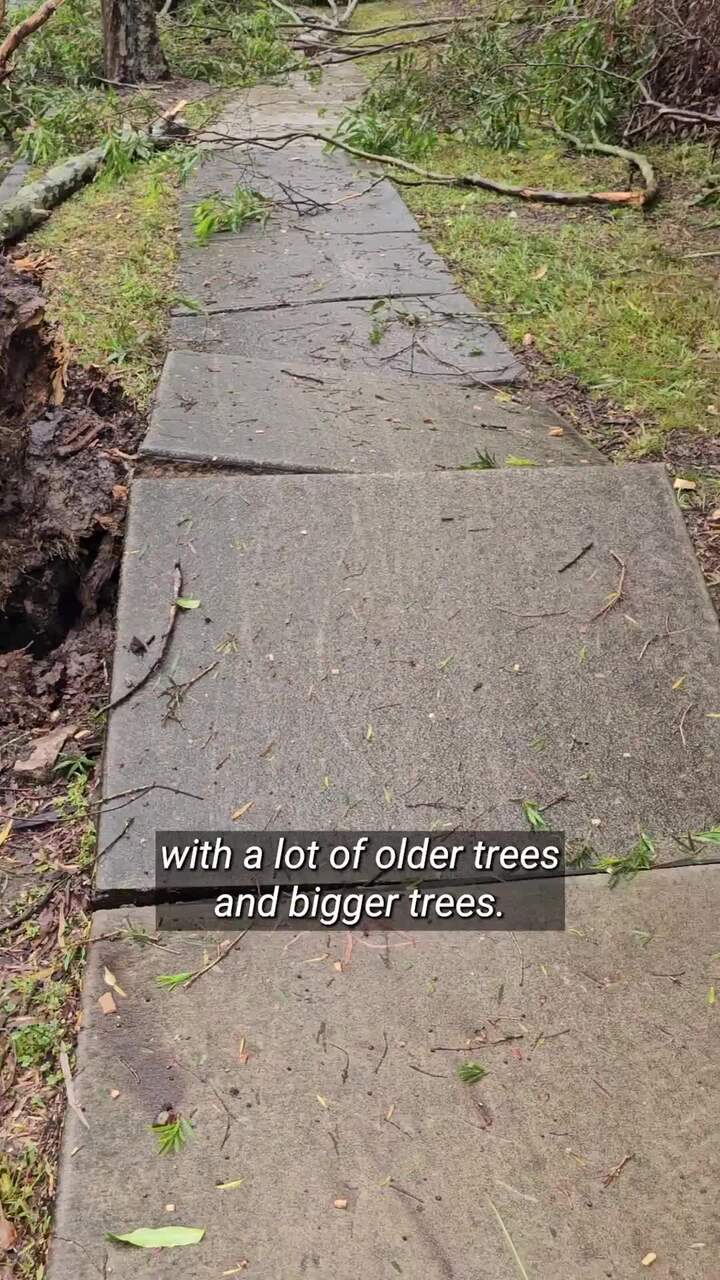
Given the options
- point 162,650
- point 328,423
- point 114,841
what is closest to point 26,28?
point 328,423

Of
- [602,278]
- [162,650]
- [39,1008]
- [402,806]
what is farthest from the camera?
[602,278]

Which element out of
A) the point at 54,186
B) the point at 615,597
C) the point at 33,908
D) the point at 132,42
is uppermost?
the point at 132,42

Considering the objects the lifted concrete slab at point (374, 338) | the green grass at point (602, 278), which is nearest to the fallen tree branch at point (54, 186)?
the lifted concrete slab at point (374, 338)

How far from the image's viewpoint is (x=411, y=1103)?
1683 mm

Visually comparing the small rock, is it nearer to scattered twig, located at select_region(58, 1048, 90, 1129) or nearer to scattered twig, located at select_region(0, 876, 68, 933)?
scattered twig, located at select_region(0, 876, 68, 933)

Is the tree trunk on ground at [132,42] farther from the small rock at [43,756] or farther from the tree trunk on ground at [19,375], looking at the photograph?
the small rock at [43,756]

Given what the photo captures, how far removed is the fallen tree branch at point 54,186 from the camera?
16.4 ft

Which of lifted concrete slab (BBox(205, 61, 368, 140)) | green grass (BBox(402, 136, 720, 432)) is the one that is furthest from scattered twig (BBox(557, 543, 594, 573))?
lifted concrete slab (BBox(205, 61, 368, 140))

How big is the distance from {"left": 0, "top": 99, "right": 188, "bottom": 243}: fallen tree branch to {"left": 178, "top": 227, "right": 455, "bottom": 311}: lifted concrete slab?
0.89 meters

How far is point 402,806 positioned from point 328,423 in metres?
1.59

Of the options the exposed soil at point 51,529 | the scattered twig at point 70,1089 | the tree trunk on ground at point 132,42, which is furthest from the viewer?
the tree trunk on ground at point 132,42

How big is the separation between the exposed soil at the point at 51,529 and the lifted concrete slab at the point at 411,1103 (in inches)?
31.2

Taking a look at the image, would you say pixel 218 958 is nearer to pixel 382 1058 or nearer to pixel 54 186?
pixel 382 1058

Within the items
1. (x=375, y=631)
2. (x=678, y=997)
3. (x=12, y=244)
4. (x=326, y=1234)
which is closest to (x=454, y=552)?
(x=375, y=631)
